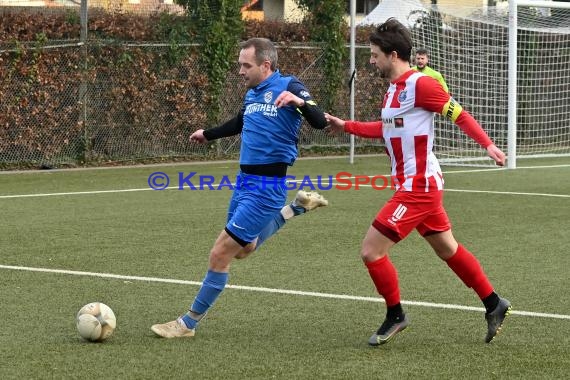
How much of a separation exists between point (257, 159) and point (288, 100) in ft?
1.94

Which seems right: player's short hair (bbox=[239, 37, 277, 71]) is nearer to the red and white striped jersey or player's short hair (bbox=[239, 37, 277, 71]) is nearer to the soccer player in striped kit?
the soccer player in striped kit

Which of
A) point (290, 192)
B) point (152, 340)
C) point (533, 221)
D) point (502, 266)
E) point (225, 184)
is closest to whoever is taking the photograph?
point (152, 340)

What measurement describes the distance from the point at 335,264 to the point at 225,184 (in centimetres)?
737

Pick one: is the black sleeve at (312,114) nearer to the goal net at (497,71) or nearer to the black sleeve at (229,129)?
the black sleeve at (229,129)

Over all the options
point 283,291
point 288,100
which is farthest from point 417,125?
point 283,291

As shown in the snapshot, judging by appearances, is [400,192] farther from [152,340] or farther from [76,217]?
[76,217]

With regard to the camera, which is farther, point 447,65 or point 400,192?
point 447,65

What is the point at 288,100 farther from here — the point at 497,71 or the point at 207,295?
the point at 497,71

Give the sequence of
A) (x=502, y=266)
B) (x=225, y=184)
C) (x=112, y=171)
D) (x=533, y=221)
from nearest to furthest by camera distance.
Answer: (x=502, y=266) → (x=533, y=221) → (x=225, y=184) → (x=112, y=171)

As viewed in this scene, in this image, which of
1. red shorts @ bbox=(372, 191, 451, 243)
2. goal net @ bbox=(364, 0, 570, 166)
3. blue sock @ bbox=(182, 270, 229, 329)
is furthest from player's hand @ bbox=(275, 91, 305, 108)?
goal net @ bbox=(364, 0, 570, 166)

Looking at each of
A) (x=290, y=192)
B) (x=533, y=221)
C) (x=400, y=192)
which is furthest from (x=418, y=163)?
(x=290, y=192)

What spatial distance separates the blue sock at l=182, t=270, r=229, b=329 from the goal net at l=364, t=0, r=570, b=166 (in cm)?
1392

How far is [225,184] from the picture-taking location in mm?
16984

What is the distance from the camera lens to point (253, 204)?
7156mm
